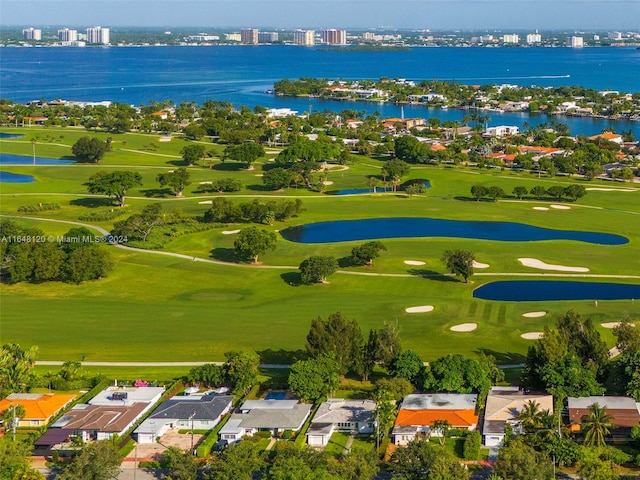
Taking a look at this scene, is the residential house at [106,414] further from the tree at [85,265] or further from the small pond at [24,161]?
the small pond at [24,161]

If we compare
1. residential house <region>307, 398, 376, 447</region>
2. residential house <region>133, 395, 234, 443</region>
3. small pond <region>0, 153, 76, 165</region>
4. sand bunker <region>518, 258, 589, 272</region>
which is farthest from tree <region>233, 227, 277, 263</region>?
small pond <region>0, 153, 76, 165</region>

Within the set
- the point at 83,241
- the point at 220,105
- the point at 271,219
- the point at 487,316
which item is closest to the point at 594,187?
the point at 271,219

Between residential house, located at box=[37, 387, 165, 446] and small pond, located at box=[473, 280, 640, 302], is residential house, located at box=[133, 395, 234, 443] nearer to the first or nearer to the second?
residential house, located at box=[37, 387, 165, 446]

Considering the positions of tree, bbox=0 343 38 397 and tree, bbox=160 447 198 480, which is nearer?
tree, bbox=160 447 198 480

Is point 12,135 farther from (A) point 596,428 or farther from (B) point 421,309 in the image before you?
(A) point 596,428

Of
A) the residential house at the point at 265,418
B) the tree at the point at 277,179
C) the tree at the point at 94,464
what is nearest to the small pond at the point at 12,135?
the tree at the point at 277,179

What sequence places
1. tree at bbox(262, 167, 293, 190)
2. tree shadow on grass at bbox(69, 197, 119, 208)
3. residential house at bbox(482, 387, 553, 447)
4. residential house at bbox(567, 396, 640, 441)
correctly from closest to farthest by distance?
residential house at bbox(482, 387, 553, 447)
residential house at bbox(567, 396, 640, 441)
tree shadow on grass at bbox(69, 197, 119, 208)
tree at bbox(262, 167, 293, 190)

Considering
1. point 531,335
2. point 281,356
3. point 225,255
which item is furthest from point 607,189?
point 281,356

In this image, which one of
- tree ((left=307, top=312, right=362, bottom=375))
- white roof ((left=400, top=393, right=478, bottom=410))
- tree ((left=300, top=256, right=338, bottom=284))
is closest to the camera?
white roof ((left=400, top=393, right=478, bottom=410))
